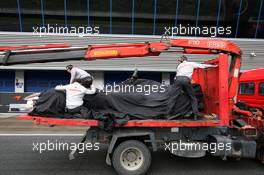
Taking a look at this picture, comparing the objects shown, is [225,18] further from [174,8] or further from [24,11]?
[24,11]

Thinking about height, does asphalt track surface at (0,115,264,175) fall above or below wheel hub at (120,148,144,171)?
below

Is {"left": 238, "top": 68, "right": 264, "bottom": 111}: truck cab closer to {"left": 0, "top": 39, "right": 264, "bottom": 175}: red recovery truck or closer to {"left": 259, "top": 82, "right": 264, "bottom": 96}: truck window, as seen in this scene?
{"left": 259, "top": 82, "right": 264, "bottom": 96}: truck window

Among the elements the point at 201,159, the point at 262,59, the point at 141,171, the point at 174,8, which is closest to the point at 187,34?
the point at 174,8

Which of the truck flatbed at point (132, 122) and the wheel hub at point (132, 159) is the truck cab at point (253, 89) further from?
the wheel hub at point (132, 159)

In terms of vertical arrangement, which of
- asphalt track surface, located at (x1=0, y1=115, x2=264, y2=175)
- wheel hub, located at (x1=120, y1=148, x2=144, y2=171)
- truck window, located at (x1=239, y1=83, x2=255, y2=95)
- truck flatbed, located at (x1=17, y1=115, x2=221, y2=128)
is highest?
truck flatbed, located at (x1=17, y1=115, x2=221, y2=128)

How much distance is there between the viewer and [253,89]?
12.7 metres

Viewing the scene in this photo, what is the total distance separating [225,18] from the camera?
2584cm

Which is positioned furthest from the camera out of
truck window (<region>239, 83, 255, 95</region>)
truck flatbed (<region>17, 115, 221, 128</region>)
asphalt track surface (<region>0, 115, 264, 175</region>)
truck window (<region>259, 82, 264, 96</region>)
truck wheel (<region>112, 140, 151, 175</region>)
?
truck window (<region>239, 83, 255, 95</region>)

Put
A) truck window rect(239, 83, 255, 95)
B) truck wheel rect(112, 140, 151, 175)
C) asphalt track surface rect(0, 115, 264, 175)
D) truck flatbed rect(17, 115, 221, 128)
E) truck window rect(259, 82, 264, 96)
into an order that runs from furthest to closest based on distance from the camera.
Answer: truck window rect(239, 83, 255, 95) < truck window rect(259, 82, 264, 96) < asphalt track surface rect(0, 115, 264, 175) < truck wheel rect(112, 140, 151, 175) < truck flatbed rect(17, 115, 221, 128)

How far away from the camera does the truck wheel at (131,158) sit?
6.91m

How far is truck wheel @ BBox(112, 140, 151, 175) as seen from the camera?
6914 millimetres

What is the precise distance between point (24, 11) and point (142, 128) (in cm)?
2128

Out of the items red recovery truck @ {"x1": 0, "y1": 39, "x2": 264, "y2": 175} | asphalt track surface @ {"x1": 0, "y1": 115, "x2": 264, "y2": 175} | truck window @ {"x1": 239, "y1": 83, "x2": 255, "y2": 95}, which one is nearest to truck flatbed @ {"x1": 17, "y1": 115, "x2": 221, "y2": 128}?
red recovery truck @ {"x1": 0, "y1": 39, "x2": 264, "y2": 175}

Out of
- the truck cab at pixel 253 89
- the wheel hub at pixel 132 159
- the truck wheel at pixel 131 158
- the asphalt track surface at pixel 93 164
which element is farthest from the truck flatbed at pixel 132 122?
the truck cab at pixel 253 89
